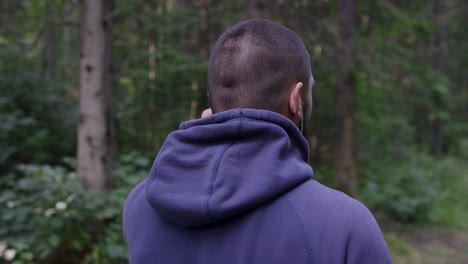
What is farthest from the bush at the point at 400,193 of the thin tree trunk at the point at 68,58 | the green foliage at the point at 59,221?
the thin tree trunk at the point at 68,58

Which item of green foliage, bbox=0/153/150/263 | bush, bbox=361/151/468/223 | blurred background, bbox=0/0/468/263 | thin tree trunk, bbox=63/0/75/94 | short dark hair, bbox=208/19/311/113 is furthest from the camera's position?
thin tree trunk, bbox=63/0/75/94

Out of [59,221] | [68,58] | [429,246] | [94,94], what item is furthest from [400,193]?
[68,58]

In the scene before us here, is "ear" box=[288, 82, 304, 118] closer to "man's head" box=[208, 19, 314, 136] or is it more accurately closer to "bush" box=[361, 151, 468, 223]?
"man's head" box=[208, 19, 314, 136]

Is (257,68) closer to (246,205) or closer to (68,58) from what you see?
(246,205)

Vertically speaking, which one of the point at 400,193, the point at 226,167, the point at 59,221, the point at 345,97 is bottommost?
the point at 400,193

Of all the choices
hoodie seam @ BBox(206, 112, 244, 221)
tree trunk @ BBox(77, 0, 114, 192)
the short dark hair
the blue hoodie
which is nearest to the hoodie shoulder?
the blue hoodie

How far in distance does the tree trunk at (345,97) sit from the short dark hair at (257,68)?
684 cm

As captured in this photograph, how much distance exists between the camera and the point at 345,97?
29.3 ft

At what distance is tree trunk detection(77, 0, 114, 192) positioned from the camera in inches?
232

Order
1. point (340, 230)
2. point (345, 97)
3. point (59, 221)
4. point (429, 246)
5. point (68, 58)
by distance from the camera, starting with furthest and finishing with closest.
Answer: point (68, 58), point (429, 246), point (345, 97), point (59, 221), point (340, 230)

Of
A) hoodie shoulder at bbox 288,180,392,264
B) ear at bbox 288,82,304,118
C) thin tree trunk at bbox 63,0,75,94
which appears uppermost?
ear at bbox 288,82,304,118

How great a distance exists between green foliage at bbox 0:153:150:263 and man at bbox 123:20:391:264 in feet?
12.5

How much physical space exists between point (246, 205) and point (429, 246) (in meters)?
9.06

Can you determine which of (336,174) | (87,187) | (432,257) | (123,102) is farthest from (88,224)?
(432,257)
